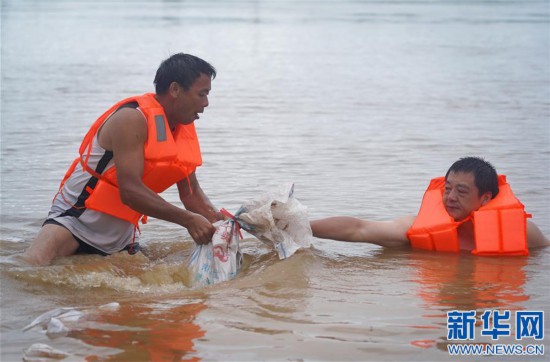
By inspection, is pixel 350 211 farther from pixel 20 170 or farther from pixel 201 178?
pixel 20 170

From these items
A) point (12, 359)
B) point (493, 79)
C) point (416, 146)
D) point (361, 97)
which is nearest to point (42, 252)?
point (12, 359)

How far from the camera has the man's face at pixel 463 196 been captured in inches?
275

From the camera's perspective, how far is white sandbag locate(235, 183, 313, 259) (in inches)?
255

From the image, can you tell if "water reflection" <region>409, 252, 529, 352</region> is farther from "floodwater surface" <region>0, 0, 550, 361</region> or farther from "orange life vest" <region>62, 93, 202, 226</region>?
"orange life vest" <region>62, 93, 202, 226</region>

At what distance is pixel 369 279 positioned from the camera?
6.32 meters

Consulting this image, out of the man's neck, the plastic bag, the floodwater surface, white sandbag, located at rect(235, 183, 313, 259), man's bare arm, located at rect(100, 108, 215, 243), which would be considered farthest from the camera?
the man's neck

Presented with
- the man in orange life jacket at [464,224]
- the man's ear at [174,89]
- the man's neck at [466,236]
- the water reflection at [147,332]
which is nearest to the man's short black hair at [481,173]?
the man in orange life jacket at [464,224]

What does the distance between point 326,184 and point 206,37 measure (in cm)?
1973

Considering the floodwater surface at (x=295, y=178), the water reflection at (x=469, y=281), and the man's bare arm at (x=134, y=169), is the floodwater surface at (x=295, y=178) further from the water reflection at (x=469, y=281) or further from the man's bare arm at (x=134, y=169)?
the man's bare arm at (x=134, y=169)

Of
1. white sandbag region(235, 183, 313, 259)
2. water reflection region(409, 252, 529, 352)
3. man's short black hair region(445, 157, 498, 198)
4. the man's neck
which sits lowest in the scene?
water reflection region(409, 252, 529, 352)

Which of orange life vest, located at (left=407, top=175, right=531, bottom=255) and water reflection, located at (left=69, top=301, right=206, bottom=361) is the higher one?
orange life vest, located at (left=407, top=175, right=531, bottom=255)

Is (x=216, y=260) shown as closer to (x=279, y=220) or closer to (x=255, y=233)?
(x=255, y=233)

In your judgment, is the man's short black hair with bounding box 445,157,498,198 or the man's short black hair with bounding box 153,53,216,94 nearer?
the man's short black hair with bounding box 153,53,216,94

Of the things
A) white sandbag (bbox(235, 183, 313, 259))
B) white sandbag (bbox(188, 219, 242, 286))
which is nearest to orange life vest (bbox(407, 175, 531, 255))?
white sandbag (bbox(235, 183, 313, 259))
